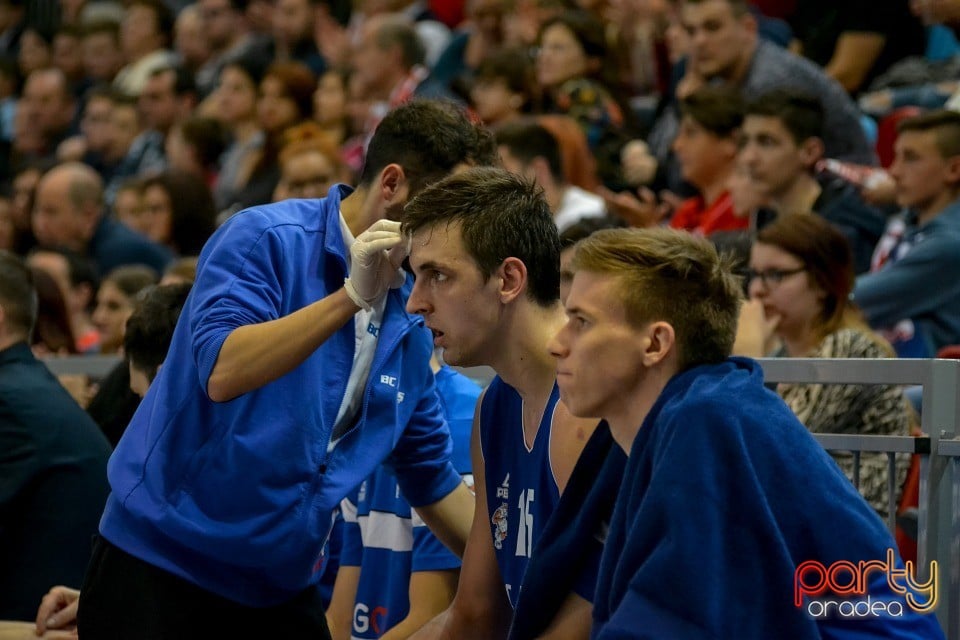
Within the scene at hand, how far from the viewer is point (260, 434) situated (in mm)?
3207

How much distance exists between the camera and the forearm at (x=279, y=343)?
2945mm

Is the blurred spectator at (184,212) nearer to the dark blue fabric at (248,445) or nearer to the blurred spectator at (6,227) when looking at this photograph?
the blurred spectator at (6,227)

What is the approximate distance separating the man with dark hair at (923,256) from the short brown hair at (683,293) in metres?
3.44

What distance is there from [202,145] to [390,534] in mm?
6842

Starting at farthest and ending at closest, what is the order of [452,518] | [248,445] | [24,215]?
[24,215] < [452,518] < [248,445]

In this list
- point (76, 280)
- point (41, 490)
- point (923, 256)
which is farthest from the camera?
point (76, 280)

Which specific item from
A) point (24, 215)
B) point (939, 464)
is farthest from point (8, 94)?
point (939, 464)

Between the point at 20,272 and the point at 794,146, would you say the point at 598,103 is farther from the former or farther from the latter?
the point at 20,272

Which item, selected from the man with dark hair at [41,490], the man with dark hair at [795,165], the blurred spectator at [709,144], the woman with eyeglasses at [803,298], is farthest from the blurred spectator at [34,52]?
the woman with eyeglasses at [803,298]

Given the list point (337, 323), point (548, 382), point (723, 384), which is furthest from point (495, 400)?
point (723, 384)

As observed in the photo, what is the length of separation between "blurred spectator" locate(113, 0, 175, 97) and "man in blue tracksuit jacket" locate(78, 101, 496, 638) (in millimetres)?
9977

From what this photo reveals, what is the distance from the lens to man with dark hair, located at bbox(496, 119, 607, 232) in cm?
680

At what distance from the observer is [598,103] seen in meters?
7.98

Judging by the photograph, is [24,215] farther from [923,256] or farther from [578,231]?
[923,256]
